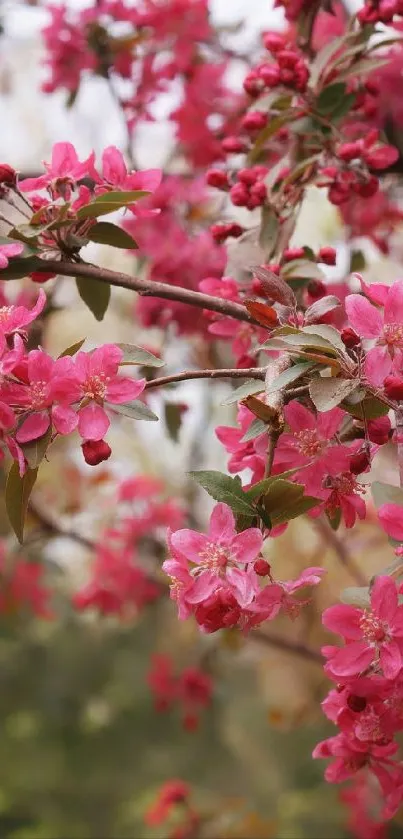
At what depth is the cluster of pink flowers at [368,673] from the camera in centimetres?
73

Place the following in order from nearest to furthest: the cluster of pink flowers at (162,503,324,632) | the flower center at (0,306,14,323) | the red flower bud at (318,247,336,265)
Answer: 1. the cluster of pink flowers at (162,503,324,632)
2. the flower center at (0,306,14,323)
3. the red flower bud at (318,247,336,265)

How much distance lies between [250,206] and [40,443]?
0.53 metres

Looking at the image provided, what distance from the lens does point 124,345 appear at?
2.71 ft

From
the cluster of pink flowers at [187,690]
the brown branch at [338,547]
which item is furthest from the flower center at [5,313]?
the cluster of pink flowers at [187,690]

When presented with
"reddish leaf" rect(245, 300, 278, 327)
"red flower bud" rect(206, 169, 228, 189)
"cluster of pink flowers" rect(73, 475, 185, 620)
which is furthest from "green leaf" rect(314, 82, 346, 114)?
"cluster of pink flowers" rect(73, 475, 185, 620)

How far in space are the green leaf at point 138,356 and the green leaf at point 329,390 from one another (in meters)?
0.15

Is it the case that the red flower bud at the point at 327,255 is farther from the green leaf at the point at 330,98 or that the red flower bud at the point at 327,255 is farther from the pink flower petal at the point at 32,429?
the pink flower petal at the point at 32,429

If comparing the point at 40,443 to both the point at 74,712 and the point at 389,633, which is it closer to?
the point at 389,633

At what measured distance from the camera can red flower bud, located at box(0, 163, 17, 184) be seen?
3.02ft

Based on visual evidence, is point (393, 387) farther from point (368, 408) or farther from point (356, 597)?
point (356, 597)

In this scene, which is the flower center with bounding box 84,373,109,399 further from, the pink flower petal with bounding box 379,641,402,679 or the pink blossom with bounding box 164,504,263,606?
the pink flower petal with bounding box 379,641,402,679

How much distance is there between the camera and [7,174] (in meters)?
0.93

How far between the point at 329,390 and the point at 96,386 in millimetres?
214

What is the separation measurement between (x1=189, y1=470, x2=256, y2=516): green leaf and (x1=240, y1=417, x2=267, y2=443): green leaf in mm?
43
